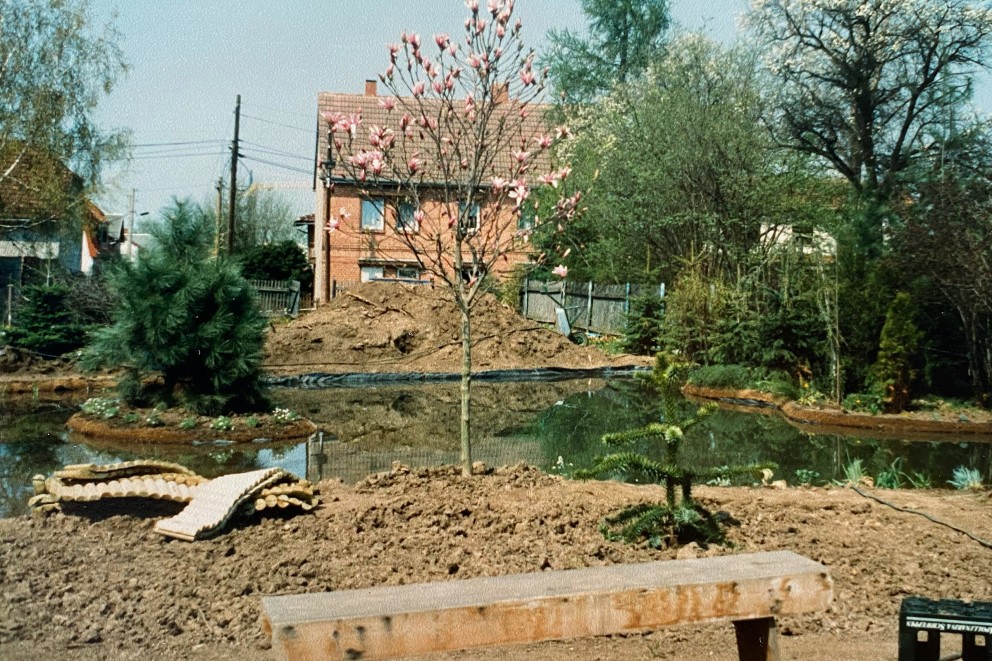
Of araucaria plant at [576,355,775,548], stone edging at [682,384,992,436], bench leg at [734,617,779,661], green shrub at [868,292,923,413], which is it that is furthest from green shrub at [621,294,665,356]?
bench leg at [734,617,779,661]

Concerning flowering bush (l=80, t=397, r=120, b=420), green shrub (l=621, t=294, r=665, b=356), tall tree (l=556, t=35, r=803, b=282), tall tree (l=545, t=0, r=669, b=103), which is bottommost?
flowering bush (l=80, t=397, r=120, b=420)

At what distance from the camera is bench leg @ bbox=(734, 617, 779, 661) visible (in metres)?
3.91

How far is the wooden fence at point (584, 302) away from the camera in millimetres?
30375

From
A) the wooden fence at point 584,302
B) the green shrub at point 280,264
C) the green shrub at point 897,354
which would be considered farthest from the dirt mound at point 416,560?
the green shrub at point 280,264

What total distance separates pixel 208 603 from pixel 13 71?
28995 mm

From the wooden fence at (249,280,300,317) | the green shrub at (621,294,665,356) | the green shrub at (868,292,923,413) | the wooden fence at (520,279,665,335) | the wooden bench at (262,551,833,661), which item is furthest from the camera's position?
the wooden fence at (249,280,300,317)

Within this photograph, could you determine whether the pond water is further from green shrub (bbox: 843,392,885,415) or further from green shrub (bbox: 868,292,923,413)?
green shrub (bbox: 868,292,923,413)

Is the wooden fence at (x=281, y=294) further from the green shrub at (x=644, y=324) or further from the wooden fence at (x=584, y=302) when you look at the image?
the green shrub at (x=644, y=324)

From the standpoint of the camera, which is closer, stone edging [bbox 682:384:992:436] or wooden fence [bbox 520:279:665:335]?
stone edging [bbox 682:384:992:436]

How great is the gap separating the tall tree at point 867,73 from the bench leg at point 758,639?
22.6 metres

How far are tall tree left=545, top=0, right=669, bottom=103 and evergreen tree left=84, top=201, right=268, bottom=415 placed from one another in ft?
104

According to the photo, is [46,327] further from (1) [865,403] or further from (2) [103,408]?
(1) [865,403]

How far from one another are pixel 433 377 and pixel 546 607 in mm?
21200

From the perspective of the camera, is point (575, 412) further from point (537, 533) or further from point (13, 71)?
point (13, 71)
